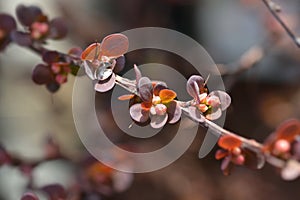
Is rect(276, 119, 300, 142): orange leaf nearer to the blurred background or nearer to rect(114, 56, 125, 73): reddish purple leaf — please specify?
rect(114, 56, 125, 73): reddish purple leaf

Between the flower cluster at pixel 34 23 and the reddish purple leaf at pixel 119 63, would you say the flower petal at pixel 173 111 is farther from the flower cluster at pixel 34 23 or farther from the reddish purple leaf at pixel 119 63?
the flower cluster at pixel 34 23

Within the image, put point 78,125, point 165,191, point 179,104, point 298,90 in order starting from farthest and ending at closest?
point 298,90
point 165,191
point 78,125
point 179,104

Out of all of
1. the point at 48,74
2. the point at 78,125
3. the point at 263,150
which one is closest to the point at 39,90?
the point at 78,125

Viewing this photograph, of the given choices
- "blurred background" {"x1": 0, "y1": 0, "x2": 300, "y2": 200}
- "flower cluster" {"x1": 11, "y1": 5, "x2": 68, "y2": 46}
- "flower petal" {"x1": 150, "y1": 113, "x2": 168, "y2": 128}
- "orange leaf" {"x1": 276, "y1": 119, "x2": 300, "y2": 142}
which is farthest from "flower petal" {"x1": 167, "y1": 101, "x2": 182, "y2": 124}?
"blurred background" {"x1": 0, "y1": 0, "x2": 300, "y2": 200}

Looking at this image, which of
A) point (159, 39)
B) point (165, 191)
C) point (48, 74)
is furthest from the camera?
point (159, 39)

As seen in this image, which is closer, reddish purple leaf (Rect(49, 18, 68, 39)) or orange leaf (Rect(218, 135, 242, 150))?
orange leaf (Rect(218, 135, 242, 150))

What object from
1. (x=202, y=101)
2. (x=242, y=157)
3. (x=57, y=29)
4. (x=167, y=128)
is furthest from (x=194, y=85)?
(x=167, y=128)

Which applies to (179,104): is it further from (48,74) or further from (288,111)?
(288,111)

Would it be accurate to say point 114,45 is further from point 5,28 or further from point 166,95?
point 5,28
